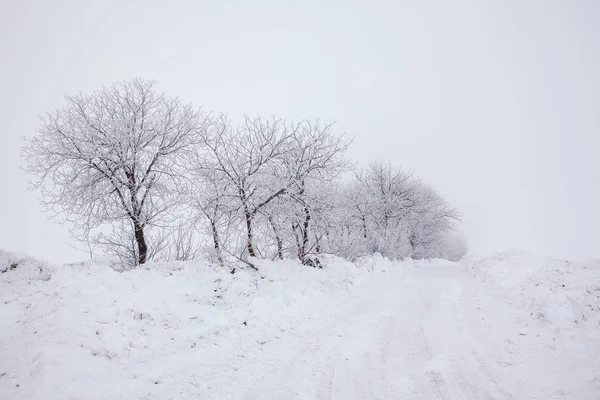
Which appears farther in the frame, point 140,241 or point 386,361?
Answer: point 140,241

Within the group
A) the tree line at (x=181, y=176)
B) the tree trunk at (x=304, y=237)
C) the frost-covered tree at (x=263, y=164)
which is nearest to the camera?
the tree line at (x=181, y=176)

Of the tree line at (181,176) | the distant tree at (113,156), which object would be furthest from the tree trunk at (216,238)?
the distant tree at (113,156)

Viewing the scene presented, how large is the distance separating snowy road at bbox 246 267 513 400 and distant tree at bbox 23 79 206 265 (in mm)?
9210

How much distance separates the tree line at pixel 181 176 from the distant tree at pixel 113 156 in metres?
0.04

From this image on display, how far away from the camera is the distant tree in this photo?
10859 millimetres

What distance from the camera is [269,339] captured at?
7.08 metres

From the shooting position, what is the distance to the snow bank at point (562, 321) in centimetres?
488

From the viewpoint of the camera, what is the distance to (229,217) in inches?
481

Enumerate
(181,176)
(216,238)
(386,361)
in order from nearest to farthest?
(386,361) < (216,238) < (181,176)

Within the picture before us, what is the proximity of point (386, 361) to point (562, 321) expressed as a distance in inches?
188

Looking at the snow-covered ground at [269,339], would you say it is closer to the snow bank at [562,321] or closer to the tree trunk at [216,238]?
the snow bank at [562,321]

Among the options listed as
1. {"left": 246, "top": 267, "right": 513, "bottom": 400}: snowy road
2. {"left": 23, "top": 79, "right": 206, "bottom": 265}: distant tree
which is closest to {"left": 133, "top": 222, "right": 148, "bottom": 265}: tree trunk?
{"left": 23, "top": 79, "right": 206, "bottom": 265}: distant tree

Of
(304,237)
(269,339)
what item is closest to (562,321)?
(269,339)

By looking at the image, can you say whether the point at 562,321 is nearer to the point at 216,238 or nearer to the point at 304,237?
the point at 304,237
